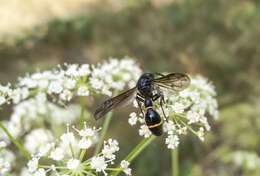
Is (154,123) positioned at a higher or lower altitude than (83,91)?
lower

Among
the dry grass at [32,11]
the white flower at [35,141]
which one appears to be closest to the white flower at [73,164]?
the white flower at [35,141]

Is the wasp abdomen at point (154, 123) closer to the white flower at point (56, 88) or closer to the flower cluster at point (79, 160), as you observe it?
the flower cluster at point (79, 160)

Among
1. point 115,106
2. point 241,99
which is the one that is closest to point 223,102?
point 241,99

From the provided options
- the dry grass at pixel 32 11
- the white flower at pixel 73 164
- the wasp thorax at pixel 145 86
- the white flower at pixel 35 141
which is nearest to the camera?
the white flower at pixel 73 164

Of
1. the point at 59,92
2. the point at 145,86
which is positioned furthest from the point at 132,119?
the point at 59,92

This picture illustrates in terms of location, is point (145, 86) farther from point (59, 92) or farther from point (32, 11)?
point (32, 11)

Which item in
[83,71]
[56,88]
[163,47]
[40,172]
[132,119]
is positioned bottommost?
[40,172]

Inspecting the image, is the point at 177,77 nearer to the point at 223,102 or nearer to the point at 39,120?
the point at 39,120

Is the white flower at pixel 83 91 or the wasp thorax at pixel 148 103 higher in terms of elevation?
the white flower at pixel 83 91
